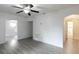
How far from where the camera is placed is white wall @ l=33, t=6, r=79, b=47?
5.20m

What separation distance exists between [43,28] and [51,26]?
0.88 metres

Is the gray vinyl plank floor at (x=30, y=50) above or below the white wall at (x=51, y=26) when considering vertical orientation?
below

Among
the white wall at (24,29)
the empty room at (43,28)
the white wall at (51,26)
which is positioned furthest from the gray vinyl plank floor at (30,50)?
the white wall at (24,29)

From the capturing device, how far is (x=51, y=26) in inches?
238

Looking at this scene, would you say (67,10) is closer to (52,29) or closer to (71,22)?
(52,29)

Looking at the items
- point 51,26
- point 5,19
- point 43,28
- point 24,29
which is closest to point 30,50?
point 51,26

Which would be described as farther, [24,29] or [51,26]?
[24,29]

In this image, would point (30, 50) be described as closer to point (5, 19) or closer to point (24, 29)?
point (5, 19)

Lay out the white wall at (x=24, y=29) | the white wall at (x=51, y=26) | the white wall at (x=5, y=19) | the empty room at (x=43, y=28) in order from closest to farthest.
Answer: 1. the empty room at (x=43, y=28)
2. the white wall at (x=51, y=26)
3. the white wall at (x=5, y=19)
4. the white wall at (x=24, y=29)

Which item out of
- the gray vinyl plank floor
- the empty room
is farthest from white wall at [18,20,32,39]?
the gray vinyl plank floor

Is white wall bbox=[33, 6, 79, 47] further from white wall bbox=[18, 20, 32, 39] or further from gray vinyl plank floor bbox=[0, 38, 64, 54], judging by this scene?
white wall bbox=[18, 20, 32, 39]

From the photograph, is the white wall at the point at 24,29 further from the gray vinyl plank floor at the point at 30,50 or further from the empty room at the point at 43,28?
the gray vinyl plank floor at the point at 30,50

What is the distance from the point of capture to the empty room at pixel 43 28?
4.44m
